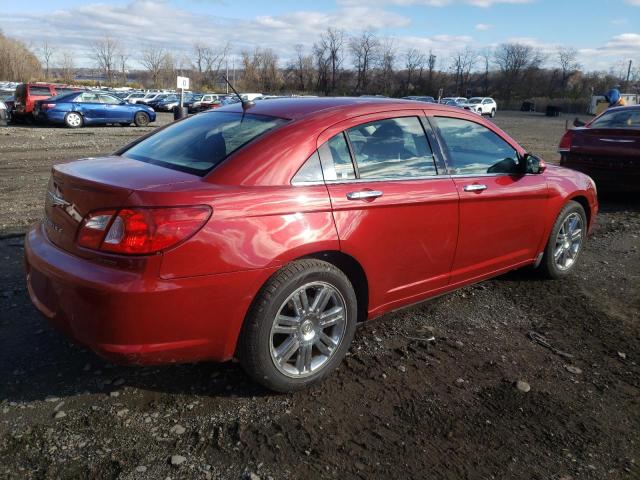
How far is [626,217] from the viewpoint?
7.76 m

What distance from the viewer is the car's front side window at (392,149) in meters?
3.22

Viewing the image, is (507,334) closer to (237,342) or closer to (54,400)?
(237,342)

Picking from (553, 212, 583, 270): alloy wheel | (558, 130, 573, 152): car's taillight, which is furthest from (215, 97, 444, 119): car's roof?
(558, 130, 573, 152): car's taillight

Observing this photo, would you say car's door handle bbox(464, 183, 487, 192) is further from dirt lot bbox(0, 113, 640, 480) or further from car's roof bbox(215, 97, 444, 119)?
dirt lot bbox(0, 113, 640, 480)

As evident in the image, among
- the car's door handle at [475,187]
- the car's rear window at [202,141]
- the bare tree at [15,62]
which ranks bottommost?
the car's door handle at [475,187]

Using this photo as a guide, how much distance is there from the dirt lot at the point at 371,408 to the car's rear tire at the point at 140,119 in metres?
20.8

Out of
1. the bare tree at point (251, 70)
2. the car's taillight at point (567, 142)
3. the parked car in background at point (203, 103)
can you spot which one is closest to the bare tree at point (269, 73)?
the bare tree at point (251, 70)

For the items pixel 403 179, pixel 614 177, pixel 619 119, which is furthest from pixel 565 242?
pixel 619 119

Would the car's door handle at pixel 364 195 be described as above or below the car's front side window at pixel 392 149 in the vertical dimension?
below

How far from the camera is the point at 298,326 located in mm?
2936

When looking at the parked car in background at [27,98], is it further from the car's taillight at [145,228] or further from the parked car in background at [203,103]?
the car's taillight at [145,228]

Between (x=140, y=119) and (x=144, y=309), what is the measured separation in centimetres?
2304

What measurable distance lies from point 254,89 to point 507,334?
98.0m

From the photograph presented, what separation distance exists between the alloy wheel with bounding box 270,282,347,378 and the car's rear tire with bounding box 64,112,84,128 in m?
21.0
